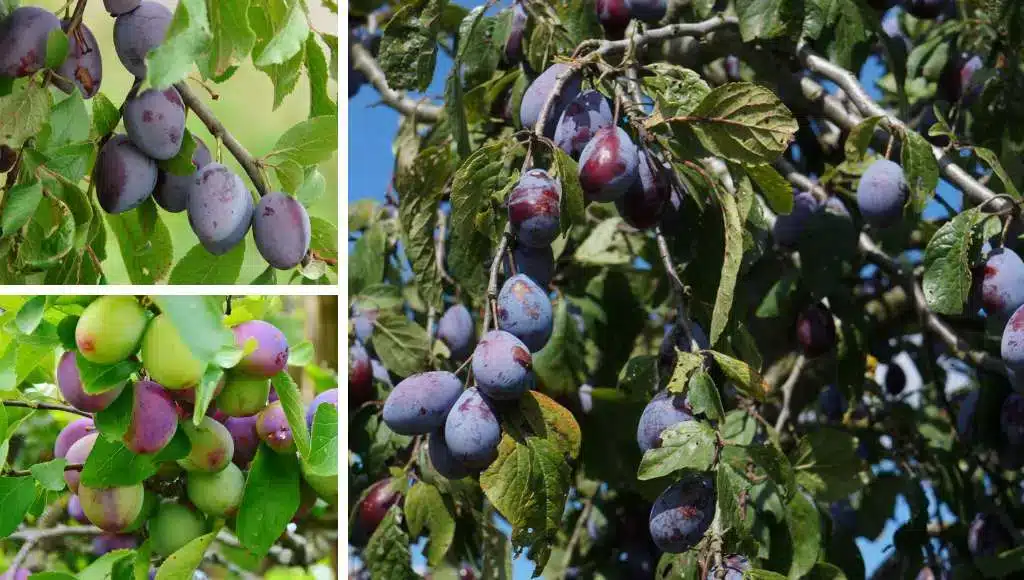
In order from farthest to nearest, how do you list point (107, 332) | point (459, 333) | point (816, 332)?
point (816, 332) < point (459, 333) < point (107, 332)

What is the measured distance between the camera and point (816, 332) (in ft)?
5.58

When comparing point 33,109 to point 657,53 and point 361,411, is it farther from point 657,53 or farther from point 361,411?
point 657,53

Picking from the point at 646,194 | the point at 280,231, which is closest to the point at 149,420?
the point at 280,231

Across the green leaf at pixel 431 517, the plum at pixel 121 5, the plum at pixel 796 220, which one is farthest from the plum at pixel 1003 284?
the plum at pixel 121 5

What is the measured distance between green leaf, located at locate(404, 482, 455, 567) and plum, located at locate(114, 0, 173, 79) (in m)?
0.78

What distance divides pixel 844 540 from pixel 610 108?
86cm

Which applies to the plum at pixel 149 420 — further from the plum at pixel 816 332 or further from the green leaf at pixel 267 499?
the plum at pixel 816 332

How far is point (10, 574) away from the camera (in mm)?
1060

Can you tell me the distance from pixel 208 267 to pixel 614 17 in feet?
2.29

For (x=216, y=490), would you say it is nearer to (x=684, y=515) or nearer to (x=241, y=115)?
(x=684, y=515)

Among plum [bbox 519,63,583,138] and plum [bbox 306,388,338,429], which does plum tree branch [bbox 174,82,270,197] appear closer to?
plum [bbox 306,388,338,429]

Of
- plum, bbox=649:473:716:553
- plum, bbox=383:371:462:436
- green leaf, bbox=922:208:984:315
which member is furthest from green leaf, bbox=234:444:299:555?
green leaf, bbox=922:208:984:315

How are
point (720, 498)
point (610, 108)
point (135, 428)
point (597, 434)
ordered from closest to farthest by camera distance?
point (135, 428) < point (720, 498) < point (610, 108) < point (597, 434)

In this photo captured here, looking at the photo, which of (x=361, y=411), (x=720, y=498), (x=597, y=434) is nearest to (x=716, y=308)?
(x=720, y=498)
